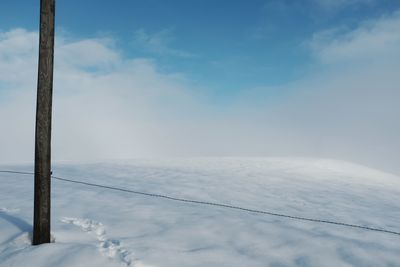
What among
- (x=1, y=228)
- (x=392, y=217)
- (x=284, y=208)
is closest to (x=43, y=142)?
(x=1, y=228)

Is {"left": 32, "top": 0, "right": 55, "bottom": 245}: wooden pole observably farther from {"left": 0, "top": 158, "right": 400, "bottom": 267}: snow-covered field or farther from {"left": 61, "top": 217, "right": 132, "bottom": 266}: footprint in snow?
{"left": 61, "top": 217, "right": 132, "bottom": 266}: footprint in snow

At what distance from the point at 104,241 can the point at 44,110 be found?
73.0 inches

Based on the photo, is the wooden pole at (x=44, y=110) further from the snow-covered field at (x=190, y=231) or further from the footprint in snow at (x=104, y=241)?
the footprint in snow at (x=104, y=241)

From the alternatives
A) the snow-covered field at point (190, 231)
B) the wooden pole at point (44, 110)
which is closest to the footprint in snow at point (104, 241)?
the snow-covered field at point (190, 231)

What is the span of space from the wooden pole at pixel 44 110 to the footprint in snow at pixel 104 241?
832mm

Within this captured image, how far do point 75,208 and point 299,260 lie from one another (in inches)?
162

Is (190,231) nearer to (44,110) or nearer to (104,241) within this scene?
(104,241)

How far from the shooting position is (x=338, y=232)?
5.07 metres

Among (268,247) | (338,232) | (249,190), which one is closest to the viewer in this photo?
(268,247)

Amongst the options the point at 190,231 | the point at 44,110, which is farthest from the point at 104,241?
the point at 44,110

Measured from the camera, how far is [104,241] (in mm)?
4180

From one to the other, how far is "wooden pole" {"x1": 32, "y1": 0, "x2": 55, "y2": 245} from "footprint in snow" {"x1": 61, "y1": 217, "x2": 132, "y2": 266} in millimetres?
832

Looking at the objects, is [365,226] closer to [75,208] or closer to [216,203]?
[216,203]

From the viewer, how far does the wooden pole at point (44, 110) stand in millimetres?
3643
